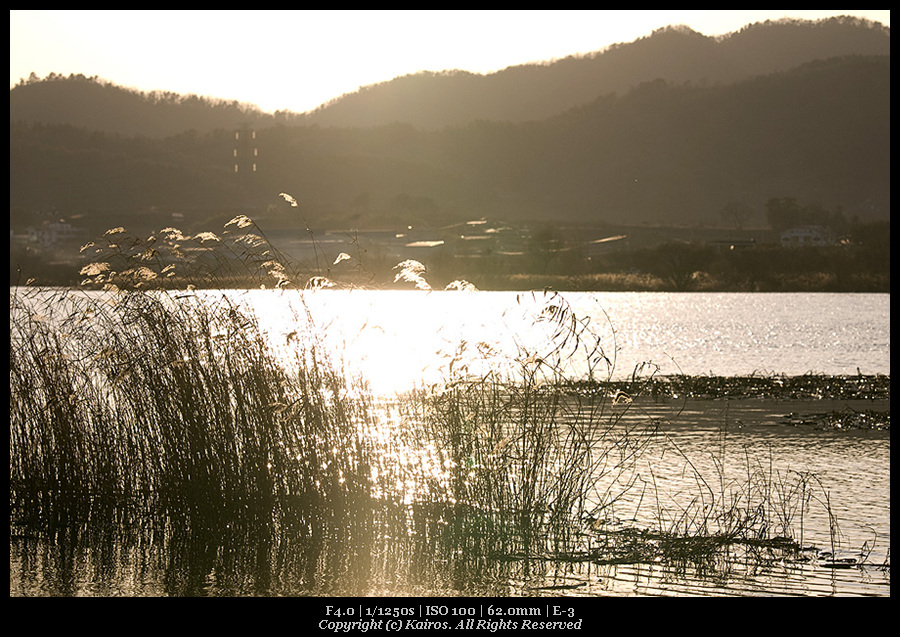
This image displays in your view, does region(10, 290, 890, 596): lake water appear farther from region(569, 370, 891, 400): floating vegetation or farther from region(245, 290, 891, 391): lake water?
region(569, 370, 891, 400): floating vegetation

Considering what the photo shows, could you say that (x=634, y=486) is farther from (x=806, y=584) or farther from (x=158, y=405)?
(x=158, y=405)

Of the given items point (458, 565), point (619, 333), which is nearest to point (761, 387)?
point (458, 565)

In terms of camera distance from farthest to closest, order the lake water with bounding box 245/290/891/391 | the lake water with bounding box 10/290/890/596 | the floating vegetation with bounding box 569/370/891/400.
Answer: the floating vegetation with bounding box 569/370/891/400, the lake water with bounding box 245/290/891/391, the lake water with bounding box 10/290/890/596

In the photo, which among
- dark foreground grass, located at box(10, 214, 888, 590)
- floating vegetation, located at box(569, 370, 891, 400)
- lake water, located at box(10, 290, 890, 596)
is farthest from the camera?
floating vegetation, located at box(569, 370, 891, 400)

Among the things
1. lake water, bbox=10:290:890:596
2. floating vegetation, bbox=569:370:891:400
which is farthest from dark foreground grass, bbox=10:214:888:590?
floating vegetation, bbox=569:370:891:400

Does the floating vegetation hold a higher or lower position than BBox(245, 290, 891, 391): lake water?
lower

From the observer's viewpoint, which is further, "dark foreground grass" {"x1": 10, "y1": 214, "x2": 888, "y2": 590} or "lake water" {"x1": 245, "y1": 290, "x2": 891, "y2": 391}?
"lake water" {"x1": 245, "y1": 290, "x2": 891, "y2": 391}

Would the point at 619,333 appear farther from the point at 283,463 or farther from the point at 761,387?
the point at 283,463

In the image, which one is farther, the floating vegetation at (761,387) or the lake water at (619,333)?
the floating vegetation at (761,387)

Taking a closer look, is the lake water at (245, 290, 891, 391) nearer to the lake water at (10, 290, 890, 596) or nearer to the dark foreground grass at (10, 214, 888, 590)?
the lake water at (10, 290, 890, 596)

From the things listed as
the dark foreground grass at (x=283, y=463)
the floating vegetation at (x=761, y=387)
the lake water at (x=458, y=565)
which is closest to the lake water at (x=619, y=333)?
the lake water at (x=458, y=565)

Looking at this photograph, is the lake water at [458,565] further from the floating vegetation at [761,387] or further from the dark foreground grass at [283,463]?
the floating vegetation at [761,387]

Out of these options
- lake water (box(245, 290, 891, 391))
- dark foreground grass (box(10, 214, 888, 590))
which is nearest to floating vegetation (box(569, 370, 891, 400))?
lake water (box(245, 290, 891, 391))

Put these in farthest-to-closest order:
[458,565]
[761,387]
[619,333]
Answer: [619,333]
[761,387]
[458,565]
